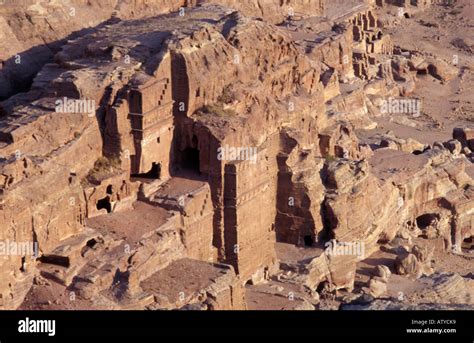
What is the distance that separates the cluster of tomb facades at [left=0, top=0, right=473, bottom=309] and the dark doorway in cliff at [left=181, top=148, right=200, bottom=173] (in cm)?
4

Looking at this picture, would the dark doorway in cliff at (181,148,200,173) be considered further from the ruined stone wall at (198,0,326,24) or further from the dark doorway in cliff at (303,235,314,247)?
the ruined stone wall at (198,0,326,24)

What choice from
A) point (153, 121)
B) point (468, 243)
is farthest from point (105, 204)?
point (468, 243)

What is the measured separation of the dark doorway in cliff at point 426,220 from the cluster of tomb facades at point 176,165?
265cm

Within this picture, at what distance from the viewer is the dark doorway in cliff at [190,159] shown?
46625 millimetres

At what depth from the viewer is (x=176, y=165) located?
46531mm

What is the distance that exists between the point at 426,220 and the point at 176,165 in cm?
1362

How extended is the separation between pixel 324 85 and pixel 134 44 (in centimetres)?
1492

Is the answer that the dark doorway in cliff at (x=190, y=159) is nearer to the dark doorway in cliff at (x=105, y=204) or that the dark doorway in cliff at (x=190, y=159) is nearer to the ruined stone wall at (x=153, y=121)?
the ruined stone wall at (x=153, y=121)

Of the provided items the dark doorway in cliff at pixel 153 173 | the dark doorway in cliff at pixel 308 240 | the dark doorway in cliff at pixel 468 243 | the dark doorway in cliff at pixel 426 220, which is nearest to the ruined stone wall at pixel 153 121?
the dark doorway in cliff at pixel 153 173

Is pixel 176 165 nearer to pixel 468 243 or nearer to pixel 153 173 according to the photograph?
pixel 153 173

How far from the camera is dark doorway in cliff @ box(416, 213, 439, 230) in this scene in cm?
5603

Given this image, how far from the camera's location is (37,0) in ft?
176
